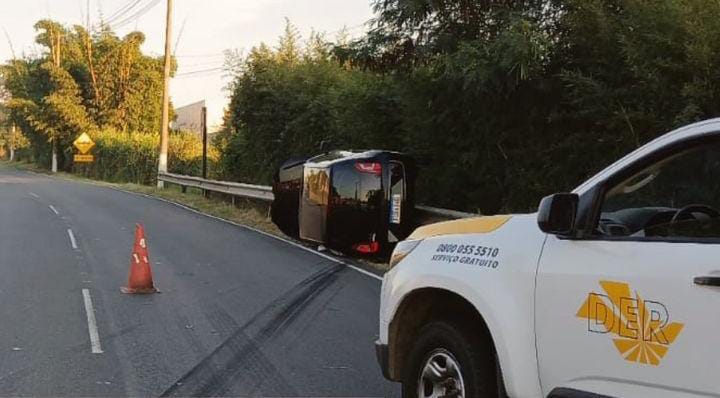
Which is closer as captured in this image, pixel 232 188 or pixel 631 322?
pixel 631 322

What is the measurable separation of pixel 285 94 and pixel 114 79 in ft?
113

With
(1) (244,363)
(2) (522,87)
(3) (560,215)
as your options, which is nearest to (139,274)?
(1) (244,363)

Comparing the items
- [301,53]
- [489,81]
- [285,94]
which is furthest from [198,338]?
[301,53]

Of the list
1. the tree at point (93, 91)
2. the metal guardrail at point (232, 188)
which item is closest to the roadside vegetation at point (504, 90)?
the metal guardrail at point (232, 188)

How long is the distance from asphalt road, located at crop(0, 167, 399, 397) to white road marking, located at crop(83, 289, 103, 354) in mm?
38

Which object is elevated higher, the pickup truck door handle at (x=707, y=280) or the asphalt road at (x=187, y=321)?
the pickup truck door handle at (x=707, y=280)

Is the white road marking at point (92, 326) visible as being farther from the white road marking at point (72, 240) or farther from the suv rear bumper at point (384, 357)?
the white road marking at point (72, 240)

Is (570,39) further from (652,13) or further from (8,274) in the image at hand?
(8,274)

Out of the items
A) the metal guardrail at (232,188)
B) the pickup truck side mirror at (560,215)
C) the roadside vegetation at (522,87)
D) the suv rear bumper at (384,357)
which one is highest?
the roadside vegetation at (522,87)

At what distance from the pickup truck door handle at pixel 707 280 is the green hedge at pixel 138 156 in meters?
30.9

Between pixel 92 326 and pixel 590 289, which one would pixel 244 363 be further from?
pixel 590 289

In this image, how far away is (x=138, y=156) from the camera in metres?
45.1

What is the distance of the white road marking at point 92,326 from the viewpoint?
22.3 feet

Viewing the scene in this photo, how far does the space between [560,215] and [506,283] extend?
1.57ft
